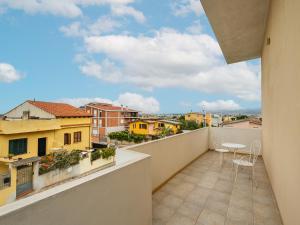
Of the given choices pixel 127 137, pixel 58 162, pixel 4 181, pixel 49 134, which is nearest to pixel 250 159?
pixel 58 162

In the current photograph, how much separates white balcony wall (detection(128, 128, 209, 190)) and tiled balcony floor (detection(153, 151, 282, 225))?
19 centimetres

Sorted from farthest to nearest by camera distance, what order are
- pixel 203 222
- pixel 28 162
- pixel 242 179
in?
pixel 28 162 → pixel 242 179 → pixel 203 222

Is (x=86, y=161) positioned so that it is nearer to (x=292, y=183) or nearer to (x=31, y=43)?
(x=292, y=183)

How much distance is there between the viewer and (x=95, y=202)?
1.29 m

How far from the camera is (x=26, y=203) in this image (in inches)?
35.2

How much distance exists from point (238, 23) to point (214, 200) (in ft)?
12.5

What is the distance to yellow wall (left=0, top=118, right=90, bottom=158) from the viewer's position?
441 inches

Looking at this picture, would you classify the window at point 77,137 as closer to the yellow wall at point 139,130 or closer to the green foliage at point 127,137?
the green foliage at point 127,137

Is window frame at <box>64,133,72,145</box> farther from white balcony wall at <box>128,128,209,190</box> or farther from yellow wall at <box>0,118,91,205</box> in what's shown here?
white balcony wall at <box>128,128,209,190</box>

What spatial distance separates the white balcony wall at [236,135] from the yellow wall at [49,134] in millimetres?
12048

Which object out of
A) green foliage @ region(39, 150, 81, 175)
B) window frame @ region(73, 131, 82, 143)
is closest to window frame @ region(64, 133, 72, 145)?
window frame @ region(73, 131, 82, 143)

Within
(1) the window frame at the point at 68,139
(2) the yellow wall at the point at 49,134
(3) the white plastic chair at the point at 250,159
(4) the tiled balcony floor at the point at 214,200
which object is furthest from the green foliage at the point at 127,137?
(4) the tiled balcony floor at the point at 214,200

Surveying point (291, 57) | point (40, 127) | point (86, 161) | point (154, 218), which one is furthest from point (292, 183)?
point (40, 127)

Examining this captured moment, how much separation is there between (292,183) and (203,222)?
1.16 meters
